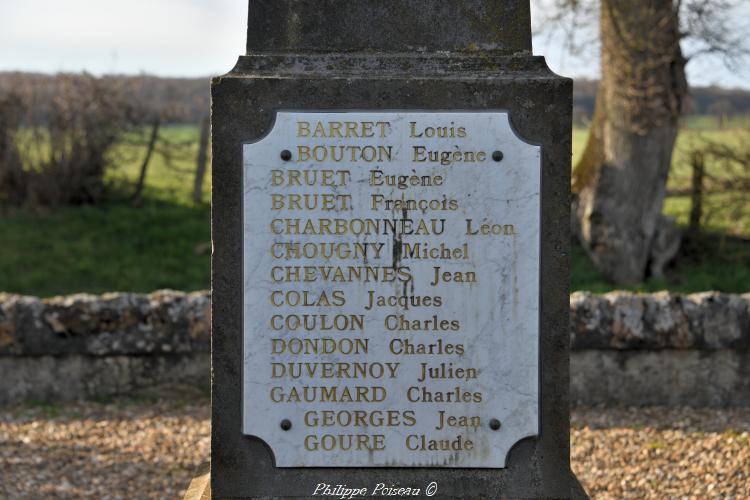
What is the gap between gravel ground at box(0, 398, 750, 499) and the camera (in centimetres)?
557

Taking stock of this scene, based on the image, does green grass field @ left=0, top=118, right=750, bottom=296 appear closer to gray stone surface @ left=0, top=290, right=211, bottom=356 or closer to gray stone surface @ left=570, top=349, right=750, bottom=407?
gray stone surface @ left=570, top=349, right=750, bottom=407

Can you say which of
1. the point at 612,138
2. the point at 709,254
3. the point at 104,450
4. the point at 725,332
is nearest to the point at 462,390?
the point at 104,450

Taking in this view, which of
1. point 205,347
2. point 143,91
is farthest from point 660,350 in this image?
point 143,91

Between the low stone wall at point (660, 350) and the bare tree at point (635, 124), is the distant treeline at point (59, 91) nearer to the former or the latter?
the bare tree at point (635, 124)

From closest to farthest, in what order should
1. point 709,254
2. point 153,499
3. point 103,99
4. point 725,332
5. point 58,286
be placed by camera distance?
point 153,499 → point 725,332 → point 58,286 → point 709,254 → point 103,99

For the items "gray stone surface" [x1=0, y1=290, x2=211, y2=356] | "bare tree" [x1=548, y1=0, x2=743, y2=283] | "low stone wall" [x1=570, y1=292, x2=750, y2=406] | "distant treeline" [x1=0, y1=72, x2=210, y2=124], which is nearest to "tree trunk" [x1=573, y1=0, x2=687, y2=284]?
"bare tree" [x1=548, y1=0, x2=743, y2=283]

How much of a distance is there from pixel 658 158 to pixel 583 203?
38.1 inches

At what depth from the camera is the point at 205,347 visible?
7008 mm

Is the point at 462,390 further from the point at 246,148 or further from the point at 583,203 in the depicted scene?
the point at 583,203

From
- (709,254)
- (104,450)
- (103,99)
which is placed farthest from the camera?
(103,99)

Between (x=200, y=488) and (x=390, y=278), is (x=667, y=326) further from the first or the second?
(x=200, y=488)

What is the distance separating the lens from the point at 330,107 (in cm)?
388

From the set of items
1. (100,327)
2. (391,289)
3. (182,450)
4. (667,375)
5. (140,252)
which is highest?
(391,289)

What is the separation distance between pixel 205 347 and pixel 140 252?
5.17 meters
